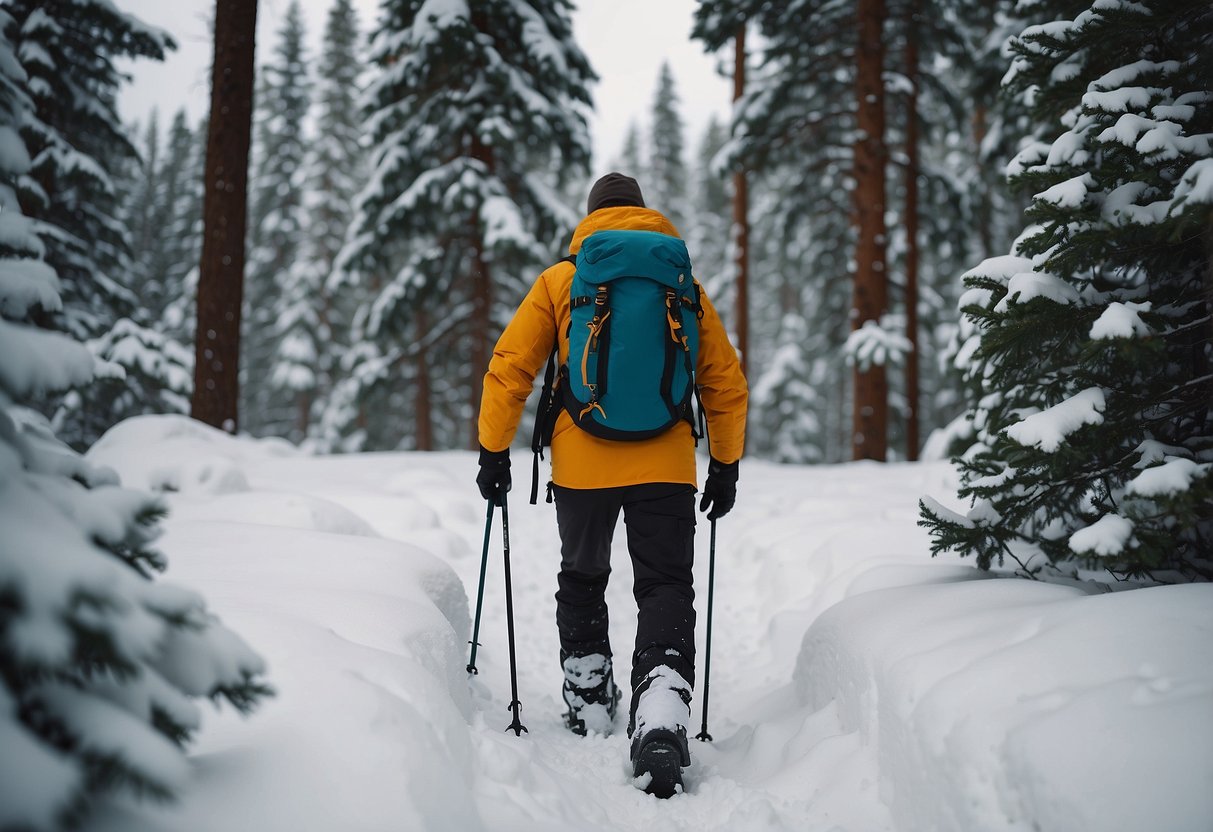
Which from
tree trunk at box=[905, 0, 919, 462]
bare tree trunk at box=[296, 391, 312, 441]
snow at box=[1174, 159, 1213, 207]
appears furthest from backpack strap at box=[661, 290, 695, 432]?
bare tree trunk at box=[296, 391, 312, 441]

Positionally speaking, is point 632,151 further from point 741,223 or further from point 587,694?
point 587,694

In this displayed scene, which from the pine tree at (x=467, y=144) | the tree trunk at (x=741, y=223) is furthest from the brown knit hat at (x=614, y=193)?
the tree trunk at (x=741, y=223)

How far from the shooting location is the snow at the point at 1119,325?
244 centimetres

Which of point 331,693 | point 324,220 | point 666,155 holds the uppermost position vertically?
point 666,155

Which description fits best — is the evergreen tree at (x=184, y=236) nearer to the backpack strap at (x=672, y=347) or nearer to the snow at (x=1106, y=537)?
the backpack strap at (x=672, y=347)

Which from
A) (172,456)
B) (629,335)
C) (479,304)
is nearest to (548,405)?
(629,335)

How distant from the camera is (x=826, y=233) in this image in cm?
1580

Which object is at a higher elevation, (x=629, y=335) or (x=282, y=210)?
(x=282, y=210)

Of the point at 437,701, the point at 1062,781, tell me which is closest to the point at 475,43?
the point at 437,701

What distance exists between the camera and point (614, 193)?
3686 mm

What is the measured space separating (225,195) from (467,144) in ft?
15.6

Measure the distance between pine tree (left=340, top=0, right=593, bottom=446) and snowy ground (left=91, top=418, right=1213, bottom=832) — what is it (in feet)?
22.6

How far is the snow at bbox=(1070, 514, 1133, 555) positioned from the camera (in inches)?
95.6

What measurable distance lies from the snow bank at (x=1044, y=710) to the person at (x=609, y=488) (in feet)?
2.87
